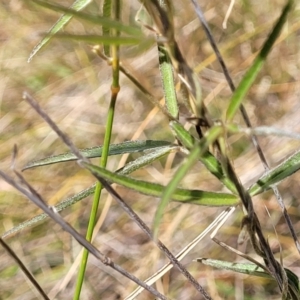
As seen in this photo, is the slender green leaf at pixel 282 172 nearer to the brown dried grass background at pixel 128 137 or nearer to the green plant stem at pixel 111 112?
the green plant stem at pixel 111 112

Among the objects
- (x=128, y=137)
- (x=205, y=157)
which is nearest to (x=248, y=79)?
(x=205, y=157)

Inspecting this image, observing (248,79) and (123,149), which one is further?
(123,149)

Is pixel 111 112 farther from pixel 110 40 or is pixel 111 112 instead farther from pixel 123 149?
pixel 110 40

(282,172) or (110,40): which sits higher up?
(110,40)

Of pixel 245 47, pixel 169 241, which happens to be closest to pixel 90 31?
pixel 245 47

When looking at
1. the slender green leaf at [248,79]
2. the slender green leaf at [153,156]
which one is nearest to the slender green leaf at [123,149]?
the slender green leaf at [153,156]

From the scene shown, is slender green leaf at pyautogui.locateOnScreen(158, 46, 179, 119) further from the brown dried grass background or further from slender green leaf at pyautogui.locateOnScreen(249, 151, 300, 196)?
the brown dried grass background

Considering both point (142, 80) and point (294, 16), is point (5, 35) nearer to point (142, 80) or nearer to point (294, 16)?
point (142, 80)

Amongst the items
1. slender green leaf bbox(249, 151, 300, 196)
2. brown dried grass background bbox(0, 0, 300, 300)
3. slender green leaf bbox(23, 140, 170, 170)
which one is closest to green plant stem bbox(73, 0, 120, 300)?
→ slender green leaf bbox(23, 140, 170, 170)
